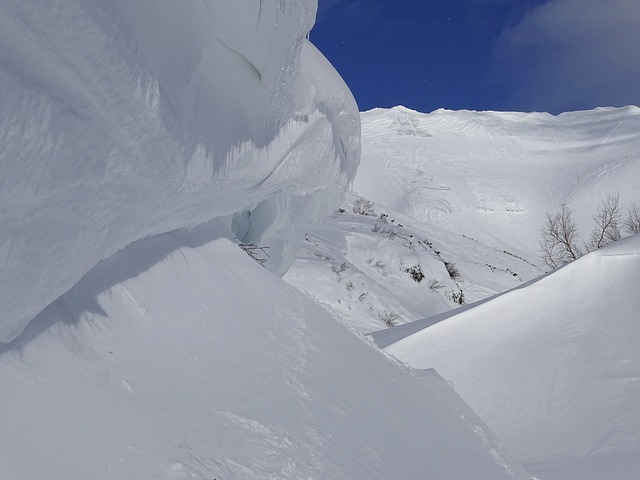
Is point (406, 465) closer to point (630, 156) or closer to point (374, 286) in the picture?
point (374, 286)

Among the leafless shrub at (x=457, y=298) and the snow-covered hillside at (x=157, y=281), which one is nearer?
the snow-covered hillside at (x=157, y=281)

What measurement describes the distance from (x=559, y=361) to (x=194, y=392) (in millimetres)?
5685

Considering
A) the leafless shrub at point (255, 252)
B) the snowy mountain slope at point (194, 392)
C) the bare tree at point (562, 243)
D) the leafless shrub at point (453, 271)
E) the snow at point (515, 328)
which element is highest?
the bare tree at point (562, 243)

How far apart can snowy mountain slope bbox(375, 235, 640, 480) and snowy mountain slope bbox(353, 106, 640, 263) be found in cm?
3121

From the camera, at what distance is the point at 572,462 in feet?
15.2

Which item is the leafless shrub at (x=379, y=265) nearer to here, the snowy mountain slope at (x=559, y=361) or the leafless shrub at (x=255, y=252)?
the snowy mountain slope at (x=559, y=361)

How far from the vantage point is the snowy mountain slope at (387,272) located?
35.3 ft

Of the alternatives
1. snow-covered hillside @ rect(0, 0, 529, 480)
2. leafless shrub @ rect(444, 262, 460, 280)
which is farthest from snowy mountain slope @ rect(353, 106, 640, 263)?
snow-covered hillside @ rect(0, 0, 529, 480)

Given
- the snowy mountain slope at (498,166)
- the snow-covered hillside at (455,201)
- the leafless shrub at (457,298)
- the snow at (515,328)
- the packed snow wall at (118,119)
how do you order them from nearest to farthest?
the packed snow wall at (118,119) → the snow at (515,328) → the snow-covered hillside at (455,201) → the leafless shrub at (457,298) → the snowy mountain slope at (498,166)

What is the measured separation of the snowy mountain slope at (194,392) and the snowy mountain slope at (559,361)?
86.0 inches

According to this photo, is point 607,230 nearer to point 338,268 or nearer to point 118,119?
point 338,268

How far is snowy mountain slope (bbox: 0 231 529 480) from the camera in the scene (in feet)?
3.95

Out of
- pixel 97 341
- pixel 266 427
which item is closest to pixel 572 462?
pixel 266 427

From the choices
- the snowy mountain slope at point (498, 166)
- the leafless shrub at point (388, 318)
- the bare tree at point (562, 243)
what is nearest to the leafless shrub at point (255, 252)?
the leafless shrub at point (388, 318)
